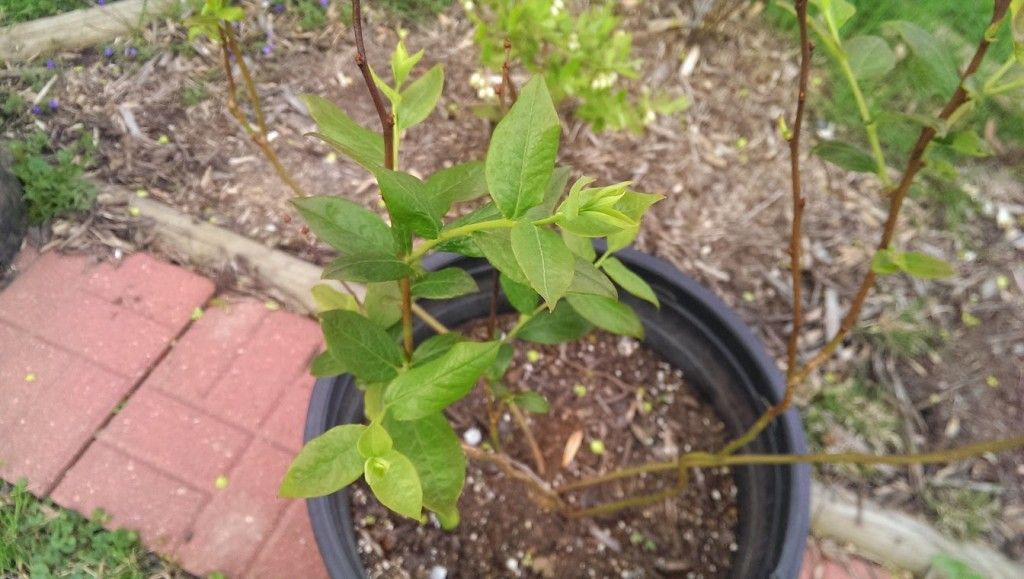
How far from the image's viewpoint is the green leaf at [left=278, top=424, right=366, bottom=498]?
78cm

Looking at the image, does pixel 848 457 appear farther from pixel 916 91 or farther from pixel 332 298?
pixel 916 91

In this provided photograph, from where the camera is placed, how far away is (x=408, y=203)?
75 cm

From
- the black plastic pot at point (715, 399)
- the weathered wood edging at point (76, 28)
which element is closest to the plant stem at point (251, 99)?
the black plastic pot at point (715, 399)

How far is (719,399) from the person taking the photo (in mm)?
1623

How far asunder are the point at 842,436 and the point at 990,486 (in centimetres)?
38

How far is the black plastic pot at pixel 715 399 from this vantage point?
1.26 meters

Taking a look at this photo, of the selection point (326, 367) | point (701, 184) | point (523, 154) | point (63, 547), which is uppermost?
point (523, 154)

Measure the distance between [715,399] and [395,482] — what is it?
1056 mm

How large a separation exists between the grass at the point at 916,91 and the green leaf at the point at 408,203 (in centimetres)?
191

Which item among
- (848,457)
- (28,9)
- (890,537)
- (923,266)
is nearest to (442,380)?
(848,457)

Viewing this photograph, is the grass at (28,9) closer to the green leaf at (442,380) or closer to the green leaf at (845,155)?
the green leaf at (442,380)

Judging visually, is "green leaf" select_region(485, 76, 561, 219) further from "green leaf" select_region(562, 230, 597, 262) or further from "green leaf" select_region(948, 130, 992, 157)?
"green leaf" select_region(948, 130, 992, 157)

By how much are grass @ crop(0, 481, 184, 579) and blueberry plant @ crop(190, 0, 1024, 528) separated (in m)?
0.85

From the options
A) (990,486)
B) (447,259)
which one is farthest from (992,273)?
(447,259)
